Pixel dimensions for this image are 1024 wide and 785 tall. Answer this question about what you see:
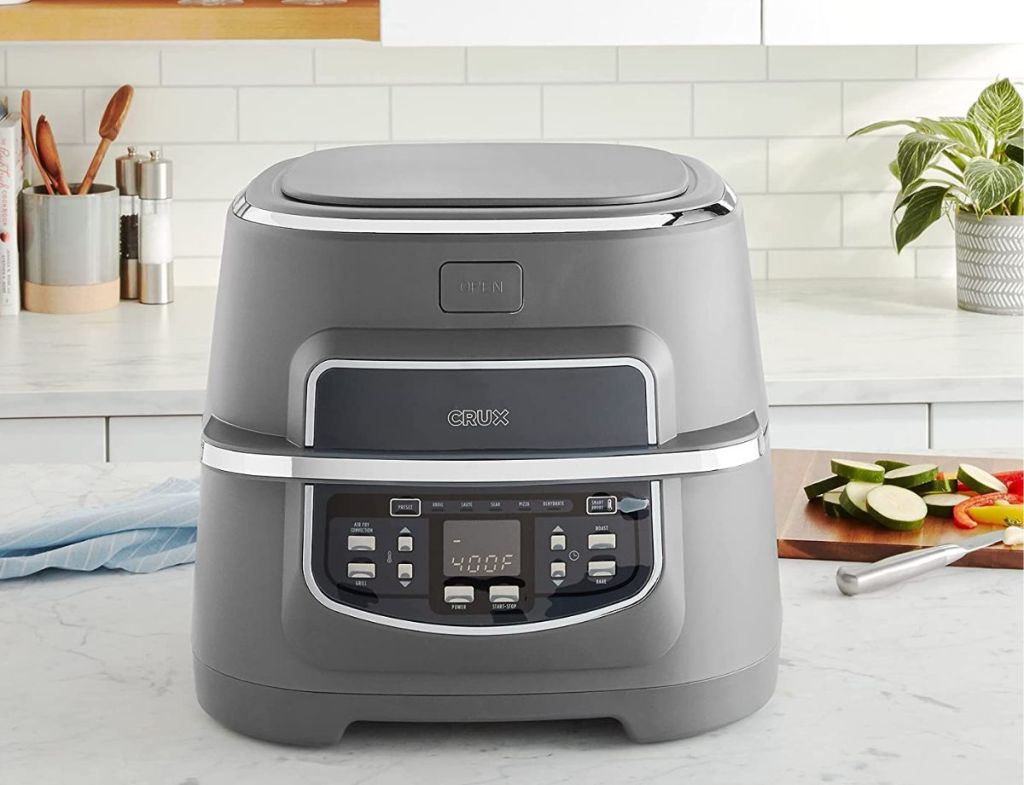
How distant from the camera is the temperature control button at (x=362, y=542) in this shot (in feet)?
2.65

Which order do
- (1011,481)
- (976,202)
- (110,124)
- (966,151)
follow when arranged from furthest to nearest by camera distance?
(110,124)
(966,151)
(976,202)
(1011,481)

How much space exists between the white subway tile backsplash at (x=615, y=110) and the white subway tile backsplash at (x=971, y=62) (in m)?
0.50

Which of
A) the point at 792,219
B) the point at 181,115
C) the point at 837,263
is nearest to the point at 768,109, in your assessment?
the point at 792,219

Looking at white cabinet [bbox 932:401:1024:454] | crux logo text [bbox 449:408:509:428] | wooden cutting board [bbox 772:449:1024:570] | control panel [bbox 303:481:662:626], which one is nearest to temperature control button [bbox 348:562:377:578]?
control panel [bbox 303:481:662:626]

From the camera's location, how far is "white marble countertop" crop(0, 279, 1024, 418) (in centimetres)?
210

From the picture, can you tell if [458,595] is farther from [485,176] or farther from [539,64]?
[539,64]

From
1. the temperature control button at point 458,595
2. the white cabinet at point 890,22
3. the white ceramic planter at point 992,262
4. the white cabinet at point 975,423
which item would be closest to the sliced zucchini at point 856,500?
the temperature control button at point 458,595

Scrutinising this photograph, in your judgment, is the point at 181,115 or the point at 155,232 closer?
the point at 155,232

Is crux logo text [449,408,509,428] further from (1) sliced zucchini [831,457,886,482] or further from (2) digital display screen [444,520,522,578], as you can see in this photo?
(1) sliced zucchini [831,457,886,482]

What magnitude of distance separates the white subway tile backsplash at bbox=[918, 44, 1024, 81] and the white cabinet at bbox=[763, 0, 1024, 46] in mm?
432

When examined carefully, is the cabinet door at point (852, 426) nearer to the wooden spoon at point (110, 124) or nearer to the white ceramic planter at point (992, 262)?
the white ceramic planter at point (992, 262)

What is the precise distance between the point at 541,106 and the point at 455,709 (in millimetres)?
2105

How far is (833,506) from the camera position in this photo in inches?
47.6

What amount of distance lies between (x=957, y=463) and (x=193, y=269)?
1.82 metres
